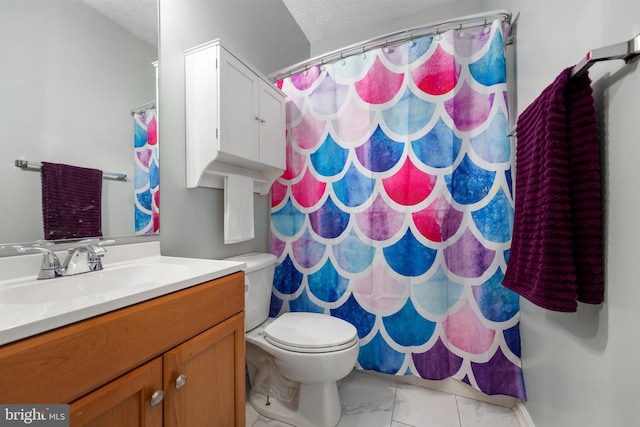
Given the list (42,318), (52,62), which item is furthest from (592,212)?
(52,62)

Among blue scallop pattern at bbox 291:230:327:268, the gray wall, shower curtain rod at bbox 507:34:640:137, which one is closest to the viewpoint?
shower curtain rod at bbox 507:34:640:137

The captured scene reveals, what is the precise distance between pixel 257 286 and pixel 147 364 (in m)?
0.78

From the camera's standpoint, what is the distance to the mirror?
2.44 ft

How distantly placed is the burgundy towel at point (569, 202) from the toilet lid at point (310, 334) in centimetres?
Result: 74

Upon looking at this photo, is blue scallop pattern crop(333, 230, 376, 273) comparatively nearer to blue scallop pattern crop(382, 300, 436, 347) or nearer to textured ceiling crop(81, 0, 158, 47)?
blue scallop pattern crop(382, 300, 436, 347)

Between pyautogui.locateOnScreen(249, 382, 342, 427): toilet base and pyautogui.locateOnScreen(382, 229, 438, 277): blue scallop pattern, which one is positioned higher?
pyautogui.locateOnScreen(382, 229, 438, 277): blue scallop pattern

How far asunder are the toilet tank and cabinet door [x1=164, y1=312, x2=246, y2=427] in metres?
0.38

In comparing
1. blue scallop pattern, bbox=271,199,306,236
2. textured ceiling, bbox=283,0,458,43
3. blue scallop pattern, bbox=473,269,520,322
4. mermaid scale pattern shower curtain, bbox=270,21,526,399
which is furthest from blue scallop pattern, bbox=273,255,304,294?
textured ceiling, bbox=283,0,458,43

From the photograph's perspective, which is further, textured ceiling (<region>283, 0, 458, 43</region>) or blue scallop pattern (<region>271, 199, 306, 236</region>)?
textured ceiling (<region>283, 0, 458, 43</region>)

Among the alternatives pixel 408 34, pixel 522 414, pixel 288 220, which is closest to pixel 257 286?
pixel 288 220

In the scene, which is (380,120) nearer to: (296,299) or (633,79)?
(633,79)

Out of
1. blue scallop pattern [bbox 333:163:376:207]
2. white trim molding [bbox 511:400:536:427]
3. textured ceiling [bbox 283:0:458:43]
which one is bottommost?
white trim molding [bbox 511:400:536:427]

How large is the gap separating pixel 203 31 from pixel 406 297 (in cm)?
172

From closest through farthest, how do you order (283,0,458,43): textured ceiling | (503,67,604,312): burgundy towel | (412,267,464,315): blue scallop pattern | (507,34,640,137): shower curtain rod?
(507,34,640,137): shower curtain rod → (503,67,604,312): burgundy towel → (412,267,464,315): blue scallop pattern → (283,0,458,43): textured ceiling
